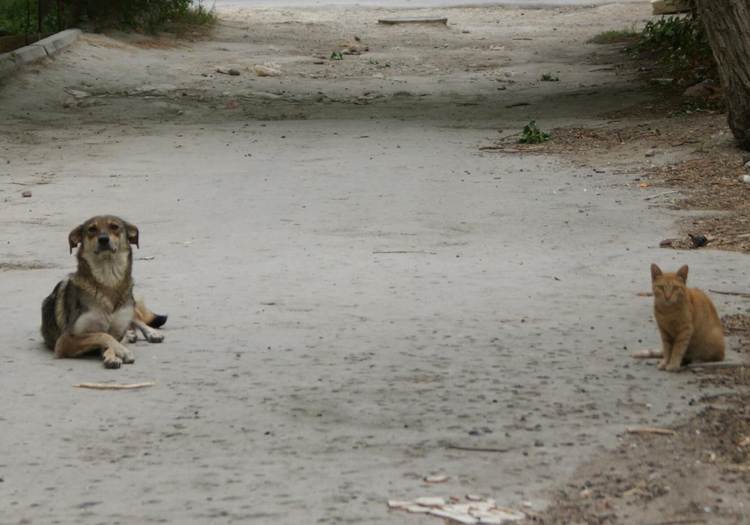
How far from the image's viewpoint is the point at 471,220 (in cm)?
1270

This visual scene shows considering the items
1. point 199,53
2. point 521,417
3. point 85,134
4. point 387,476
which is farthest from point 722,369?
point 199,53

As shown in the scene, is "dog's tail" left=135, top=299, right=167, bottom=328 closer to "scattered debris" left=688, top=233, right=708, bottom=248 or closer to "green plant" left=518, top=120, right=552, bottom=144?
"scattered debris" left=688, top=233, right=708, bottom=248

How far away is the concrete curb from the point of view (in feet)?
73.0

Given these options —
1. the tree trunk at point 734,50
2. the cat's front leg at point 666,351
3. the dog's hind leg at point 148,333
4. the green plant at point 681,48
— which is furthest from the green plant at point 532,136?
the cat's front leg at point 666,351

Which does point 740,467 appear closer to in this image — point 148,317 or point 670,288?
point 670,288

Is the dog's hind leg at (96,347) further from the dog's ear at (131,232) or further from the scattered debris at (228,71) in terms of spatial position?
the scattered debris at (228,71)

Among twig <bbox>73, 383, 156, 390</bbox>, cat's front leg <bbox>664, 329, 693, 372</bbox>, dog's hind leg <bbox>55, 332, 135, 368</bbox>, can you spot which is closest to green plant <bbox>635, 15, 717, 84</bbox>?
cat's front leg <bbox>664, 329, 693, 372</bbox>

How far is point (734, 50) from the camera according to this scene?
15266mm

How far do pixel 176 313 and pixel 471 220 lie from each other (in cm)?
404

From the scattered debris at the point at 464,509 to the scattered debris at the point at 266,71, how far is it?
19.7 metres

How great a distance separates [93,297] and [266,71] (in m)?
17.0

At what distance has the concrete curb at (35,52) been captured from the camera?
73.0 ft

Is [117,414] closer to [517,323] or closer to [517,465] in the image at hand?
[517,465]

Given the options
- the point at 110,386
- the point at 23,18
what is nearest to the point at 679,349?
the point at 110,386
